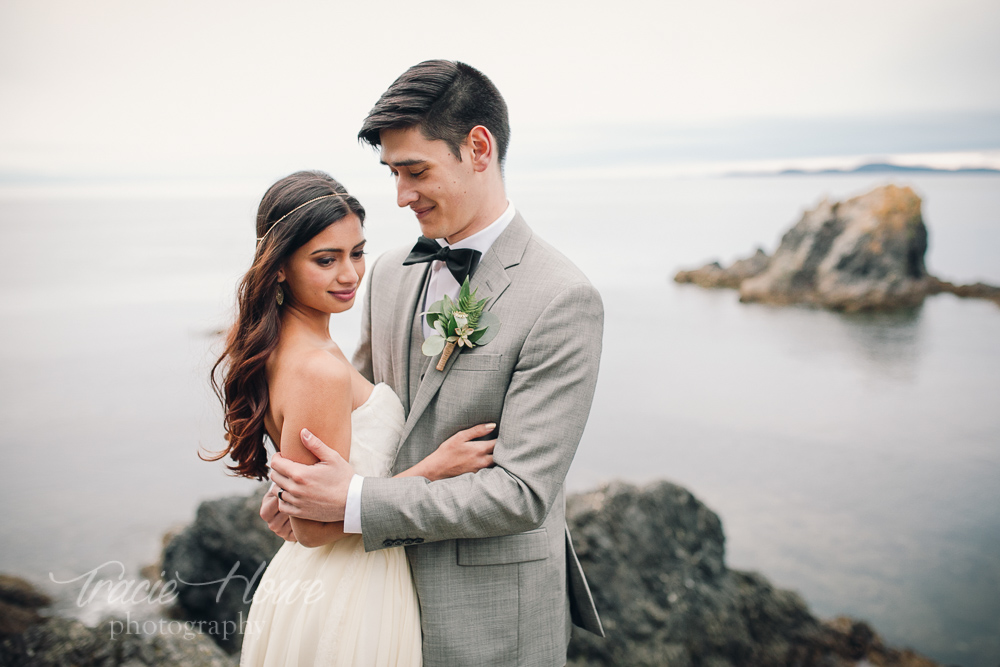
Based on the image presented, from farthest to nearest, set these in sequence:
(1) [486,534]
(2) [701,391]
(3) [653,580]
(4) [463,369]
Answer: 1. (2) [701,391]
2. (3) [653,580]
3. (4) [463,369]
4. (1) [486,534]

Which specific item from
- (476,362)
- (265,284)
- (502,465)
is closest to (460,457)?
(502,465)

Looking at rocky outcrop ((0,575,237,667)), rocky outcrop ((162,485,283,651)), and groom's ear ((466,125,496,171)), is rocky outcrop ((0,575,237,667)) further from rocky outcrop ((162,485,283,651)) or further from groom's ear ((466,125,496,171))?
groom's ear ((466,125,496,171))

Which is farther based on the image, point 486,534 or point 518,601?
Result: point 518,601

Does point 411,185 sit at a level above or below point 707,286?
above

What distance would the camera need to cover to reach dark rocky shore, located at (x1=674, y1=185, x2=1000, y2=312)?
1030 centimetres

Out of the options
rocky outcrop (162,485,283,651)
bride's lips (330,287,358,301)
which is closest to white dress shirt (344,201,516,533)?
bride's lips (330,287,358,301)

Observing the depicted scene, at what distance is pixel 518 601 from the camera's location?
1842 millimetres

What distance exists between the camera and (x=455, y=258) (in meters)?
1.91

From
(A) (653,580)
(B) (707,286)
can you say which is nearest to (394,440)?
(A) (653,580)

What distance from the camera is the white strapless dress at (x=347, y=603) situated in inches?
68.0

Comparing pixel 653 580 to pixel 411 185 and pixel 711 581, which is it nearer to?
pixel 711 581

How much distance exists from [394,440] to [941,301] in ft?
37.9

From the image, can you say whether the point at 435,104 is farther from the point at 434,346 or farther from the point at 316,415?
the point at 316,415

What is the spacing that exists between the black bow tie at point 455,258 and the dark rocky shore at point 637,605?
1.92m
